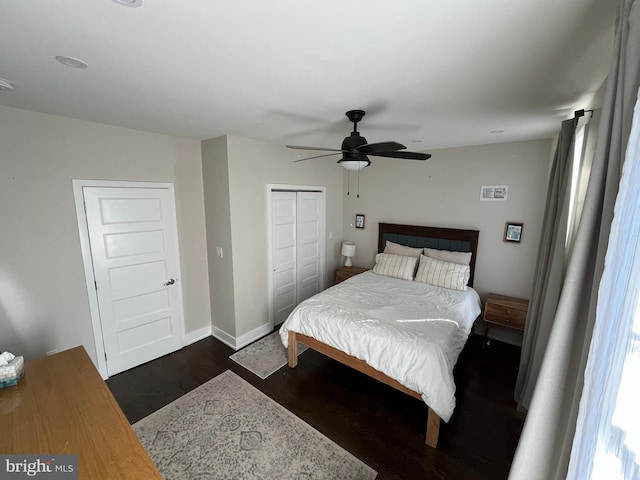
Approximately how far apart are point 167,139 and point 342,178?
2.70 metres

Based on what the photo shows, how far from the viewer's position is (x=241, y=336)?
333cm

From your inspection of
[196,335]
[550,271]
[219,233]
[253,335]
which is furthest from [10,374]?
[550,271]

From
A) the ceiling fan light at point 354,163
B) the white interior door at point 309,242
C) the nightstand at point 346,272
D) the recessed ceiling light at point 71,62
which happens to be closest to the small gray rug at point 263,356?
the white interior door at point 309,242

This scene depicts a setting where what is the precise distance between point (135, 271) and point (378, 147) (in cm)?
274

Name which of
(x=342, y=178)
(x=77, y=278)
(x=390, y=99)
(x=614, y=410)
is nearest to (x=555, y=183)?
(x=390, y=99)

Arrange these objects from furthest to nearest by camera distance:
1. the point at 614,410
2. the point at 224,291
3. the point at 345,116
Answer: the point at 224,291 < the point at 345,116 < the point at 614,410

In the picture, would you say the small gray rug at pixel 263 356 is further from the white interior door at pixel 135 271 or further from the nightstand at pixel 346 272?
the nightstand at pixel 346 272

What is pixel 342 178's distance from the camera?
184 inches

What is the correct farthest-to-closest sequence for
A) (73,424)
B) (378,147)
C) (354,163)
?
1. (354,163)
2. (378,147)
3. (73,424)

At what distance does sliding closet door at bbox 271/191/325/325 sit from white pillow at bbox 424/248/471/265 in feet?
5.61

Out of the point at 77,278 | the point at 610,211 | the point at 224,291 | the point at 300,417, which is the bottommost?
the point at 300,417

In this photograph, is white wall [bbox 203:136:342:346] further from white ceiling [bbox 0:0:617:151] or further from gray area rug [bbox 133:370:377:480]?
gray area rug [bbox 133:370:377:480]

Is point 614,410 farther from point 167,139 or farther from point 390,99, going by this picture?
point 167,139

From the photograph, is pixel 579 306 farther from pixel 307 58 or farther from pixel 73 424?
pixel 73 424
